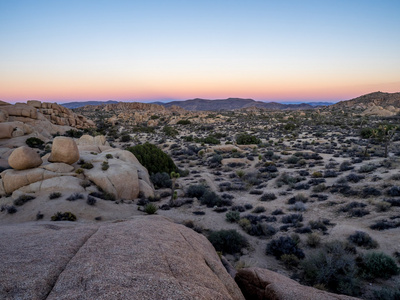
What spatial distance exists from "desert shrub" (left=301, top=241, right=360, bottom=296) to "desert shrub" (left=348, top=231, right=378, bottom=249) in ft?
4.44

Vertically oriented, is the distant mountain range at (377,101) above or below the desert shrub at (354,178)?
above

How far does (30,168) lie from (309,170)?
17.7m

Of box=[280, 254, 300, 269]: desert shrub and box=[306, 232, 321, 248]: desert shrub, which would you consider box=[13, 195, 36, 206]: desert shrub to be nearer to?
box=[280, 254, 300, 269]: desert shrub

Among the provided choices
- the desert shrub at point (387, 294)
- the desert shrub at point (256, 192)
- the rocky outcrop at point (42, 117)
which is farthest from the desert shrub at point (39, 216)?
the rocky outcrop at point (42, 117)

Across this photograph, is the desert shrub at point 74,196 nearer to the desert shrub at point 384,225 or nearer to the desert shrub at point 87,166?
the desert shrub at point 87,166

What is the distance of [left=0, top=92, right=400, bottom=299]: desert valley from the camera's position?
10.8ft

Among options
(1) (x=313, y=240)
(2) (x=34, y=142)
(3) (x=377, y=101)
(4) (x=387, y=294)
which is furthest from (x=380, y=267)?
(3) (x=377, y=101)

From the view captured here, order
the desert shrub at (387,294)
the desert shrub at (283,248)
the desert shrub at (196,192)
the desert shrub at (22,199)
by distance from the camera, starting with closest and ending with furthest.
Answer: the desert shrub at (387,294)
the desert shrub at (283,248)
the desert shrub at (22,199)
the desert shrub at (196,192)

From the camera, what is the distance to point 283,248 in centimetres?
774

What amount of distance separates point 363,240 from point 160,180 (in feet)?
39.3

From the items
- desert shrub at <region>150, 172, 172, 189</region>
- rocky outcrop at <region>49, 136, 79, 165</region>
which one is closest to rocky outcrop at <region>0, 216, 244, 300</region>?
rocky outcrop at <region>49, 136, 79, 165</region>

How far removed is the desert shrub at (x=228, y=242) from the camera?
26.8 feet

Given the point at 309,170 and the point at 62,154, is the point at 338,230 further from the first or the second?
the point at 62,154

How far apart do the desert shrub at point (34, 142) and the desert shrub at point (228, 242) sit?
23.9 meters
